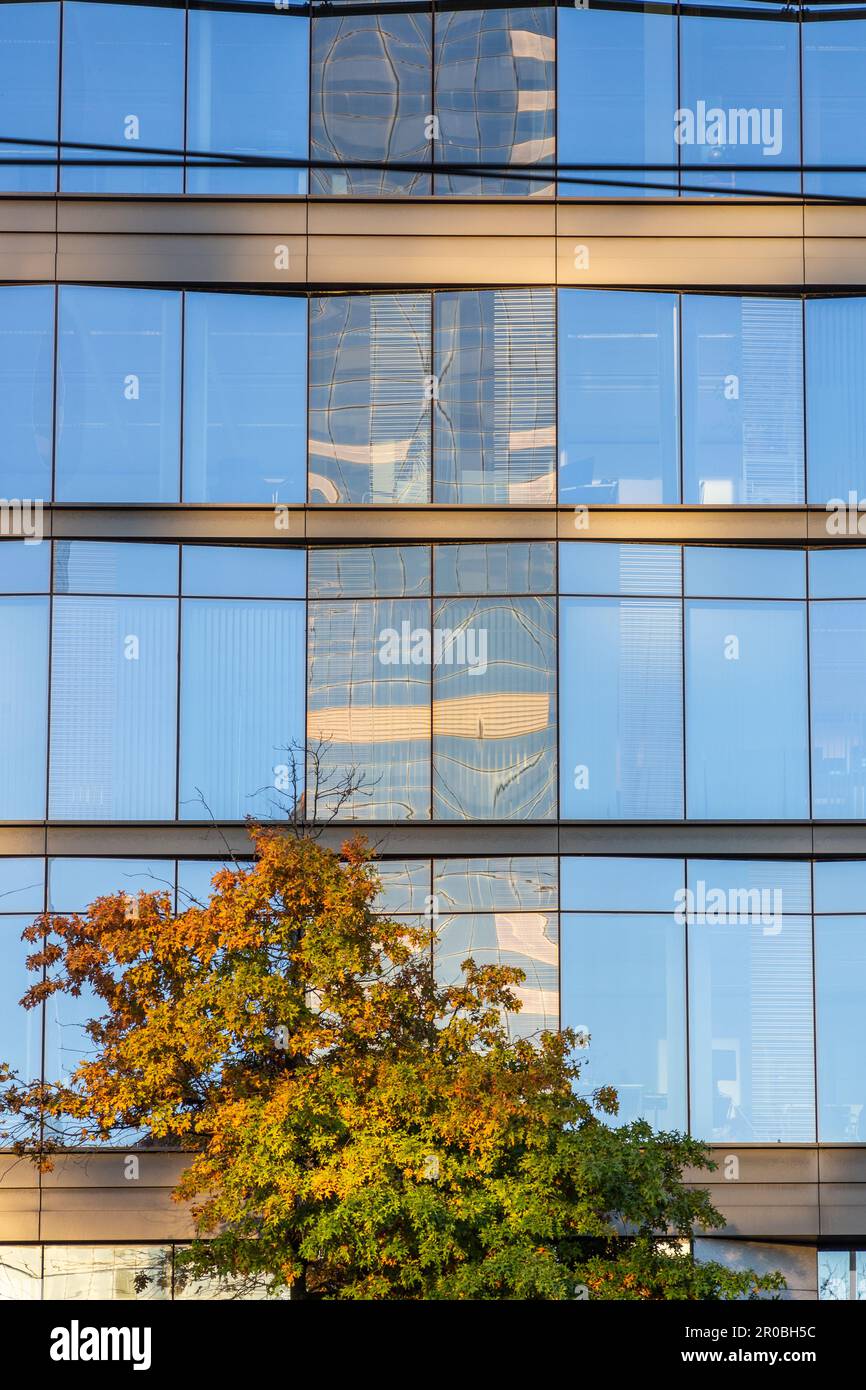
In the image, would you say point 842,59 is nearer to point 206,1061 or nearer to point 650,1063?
point 650,1063

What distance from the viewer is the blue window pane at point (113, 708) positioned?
23484mm

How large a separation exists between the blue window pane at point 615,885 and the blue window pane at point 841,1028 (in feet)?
7.70

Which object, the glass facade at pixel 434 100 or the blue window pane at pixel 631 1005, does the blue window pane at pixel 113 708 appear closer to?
the blue window pane at pixel 631 1005

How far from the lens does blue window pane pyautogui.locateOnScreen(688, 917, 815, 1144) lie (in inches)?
899

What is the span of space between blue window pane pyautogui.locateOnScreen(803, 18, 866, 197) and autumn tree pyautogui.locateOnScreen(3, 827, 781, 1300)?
43.6 feet

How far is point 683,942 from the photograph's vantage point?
76.1 ft

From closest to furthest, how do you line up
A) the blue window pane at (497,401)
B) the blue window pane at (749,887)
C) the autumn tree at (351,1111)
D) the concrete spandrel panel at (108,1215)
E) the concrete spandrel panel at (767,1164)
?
the autumn tree at (351,1111) → the concrete spandrel panel at (108,1215) → the concrete spandrel panel at (767,1164) → the blue window pane at (749,887) → the blue window pane at (497,401)

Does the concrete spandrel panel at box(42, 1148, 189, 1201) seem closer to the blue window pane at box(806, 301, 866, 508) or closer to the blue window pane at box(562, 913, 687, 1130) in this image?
the blue window pane at box(562, 913, 687, 1130)

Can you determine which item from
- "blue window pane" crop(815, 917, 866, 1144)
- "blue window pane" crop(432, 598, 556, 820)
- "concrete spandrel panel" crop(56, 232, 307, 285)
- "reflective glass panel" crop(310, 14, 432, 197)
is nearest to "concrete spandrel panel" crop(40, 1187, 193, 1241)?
"blue window pane" crop(432, 598, 556, 820)

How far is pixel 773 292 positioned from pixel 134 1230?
17168mm

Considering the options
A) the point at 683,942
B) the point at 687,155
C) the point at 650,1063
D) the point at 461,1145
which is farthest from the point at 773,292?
the point at 461,1145

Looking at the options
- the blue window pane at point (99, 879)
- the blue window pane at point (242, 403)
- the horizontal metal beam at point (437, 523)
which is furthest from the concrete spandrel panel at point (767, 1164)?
the blue window pane at point (242, 403)

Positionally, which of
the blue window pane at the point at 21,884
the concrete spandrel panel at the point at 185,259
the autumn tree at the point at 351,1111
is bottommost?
the autumn tree at the point at 351,1111

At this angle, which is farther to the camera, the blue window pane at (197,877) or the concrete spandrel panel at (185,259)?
the concrete spandrel panel at (185,259)
